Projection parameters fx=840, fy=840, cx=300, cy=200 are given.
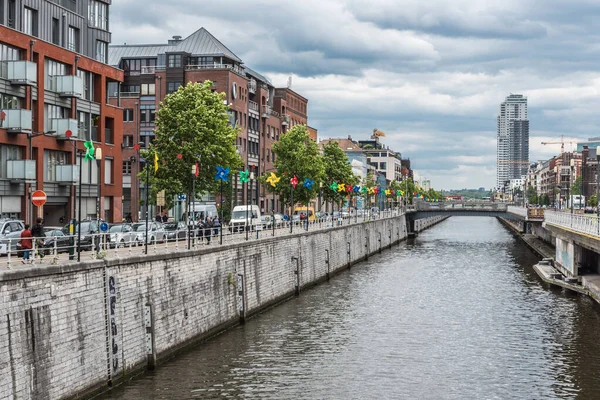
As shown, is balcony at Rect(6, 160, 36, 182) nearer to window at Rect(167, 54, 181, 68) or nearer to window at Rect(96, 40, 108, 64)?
window at Rect(96, 40, 108, 64)

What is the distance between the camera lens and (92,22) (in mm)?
71250

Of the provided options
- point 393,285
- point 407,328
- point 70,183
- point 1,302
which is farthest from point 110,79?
point 1,302

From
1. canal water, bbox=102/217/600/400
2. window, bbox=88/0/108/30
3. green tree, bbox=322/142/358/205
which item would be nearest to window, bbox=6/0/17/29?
window, bbox=88/0/108/30

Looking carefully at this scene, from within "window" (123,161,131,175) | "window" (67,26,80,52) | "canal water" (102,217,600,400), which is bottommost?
"canal water" (102,217,600,400)

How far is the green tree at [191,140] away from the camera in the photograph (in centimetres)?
6994

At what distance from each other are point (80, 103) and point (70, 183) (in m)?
6.70

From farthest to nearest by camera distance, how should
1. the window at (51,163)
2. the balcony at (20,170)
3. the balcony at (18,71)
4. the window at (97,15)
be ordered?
the window at (97,15)
the window at (51,163)
the balcony at (20,170)
the balcony at (18,71)

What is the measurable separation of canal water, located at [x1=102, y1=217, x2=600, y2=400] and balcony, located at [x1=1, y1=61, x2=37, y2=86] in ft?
75.0

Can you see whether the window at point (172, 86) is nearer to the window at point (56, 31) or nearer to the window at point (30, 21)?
the window at point (56, 31)

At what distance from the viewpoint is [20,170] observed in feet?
188

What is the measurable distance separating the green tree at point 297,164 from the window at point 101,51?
3430 cm

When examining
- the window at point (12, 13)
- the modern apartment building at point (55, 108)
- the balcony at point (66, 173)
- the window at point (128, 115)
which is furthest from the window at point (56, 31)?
the window at point (128, 115)

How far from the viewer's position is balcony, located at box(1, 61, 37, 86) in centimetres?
5575

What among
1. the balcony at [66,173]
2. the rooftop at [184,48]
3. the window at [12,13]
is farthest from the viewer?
the rooftop at [184,48]
